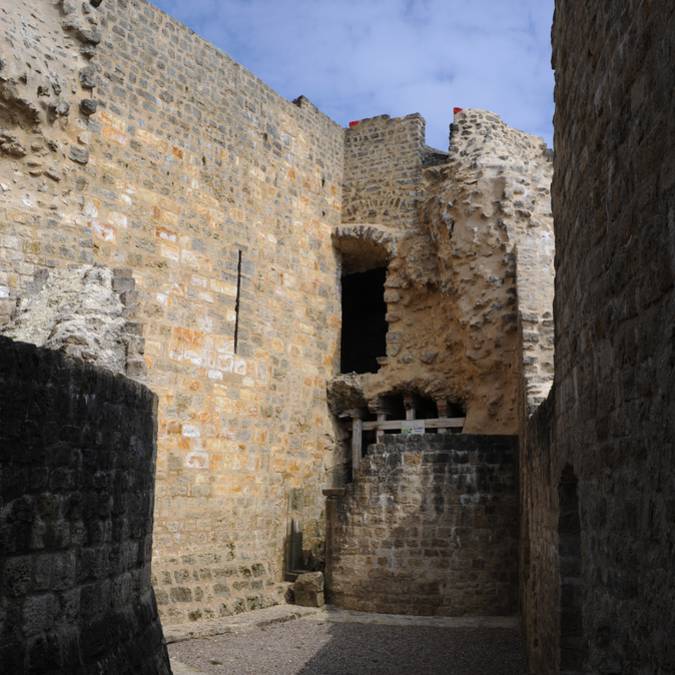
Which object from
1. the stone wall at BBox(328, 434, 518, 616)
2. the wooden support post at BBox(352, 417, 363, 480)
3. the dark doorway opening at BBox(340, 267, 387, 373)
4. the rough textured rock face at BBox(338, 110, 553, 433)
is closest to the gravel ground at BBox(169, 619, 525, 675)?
the stone wall at BBox(328, 434, 518, 616)

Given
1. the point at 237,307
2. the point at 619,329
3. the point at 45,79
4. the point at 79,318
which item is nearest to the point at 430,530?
the point at 237,307

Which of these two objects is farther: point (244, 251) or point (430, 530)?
point (244, 251)

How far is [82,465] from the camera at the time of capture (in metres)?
3.41

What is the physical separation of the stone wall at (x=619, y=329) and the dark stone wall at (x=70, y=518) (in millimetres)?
2026

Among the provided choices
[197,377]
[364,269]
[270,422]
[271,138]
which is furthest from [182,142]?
[364,269]

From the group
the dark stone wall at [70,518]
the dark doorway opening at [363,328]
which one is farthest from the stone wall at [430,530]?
the dark doorway opening at [363,328]

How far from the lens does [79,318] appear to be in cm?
607

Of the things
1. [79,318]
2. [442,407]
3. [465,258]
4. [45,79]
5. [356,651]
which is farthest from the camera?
[442,407]

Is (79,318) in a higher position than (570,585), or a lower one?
higher

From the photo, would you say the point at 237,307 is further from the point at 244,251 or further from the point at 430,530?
the point at 430,530

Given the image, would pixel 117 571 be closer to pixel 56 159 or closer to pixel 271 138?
pixel 56 159

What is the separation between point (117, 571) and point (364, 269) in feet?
35.8

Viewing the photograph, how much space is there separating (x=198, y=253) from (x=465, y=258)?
3.91 m

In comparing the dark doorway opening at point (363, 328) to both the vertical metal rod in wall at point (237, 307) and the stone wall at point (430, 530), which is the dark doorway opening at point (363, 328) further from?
the stone wall at point (430, 530)
